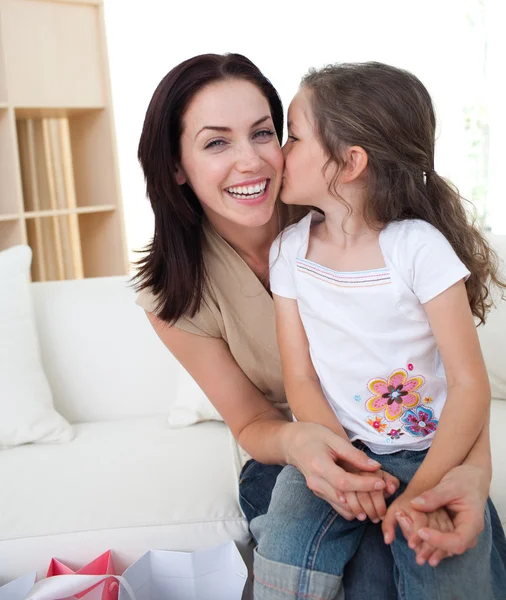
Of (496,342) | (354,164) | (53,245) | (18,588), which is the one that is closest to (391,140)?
(354,164)

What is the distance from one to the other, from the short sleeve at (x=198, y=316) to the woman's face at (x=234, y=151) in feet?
0.83

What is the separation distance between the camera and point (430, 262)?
1337 millimetres

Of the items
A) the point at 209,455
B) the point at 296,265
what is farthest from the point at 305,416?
the point at 209,455

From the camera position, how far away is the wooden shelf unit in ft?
10.2

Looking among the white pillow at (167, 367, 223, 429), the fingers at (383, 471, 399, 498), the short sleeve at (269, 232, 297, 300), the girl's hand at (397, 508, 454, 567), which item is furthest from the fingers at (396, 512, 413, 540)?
the white pillow at (167, 367, 223, 429)

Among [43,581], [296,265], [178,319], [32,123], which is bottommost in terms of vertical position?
[43,581]

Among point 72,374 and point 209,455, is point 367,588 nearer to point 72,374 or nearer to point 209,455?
point 209,455

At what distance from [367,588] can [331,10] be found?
13.2 ft

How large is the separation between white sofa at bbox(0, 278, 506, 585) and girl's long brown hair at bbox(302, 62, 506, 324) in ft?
2.17

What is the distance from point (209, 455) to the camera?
1.97 metres

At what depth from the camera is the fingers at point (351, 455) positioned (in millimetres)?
1287

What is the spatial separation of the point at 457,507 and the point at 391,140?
0.63 m

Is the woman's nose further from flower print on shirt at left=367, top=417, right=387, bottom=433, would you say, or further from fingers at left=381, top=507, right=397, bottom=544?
fingers at left=381, top=507, right=397, bottom=544

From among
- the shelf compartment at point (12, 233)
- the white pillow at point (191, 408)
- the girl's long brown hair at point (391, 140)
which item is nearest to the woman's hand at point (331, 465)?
the girl's long brown hair at point (391, 140)
